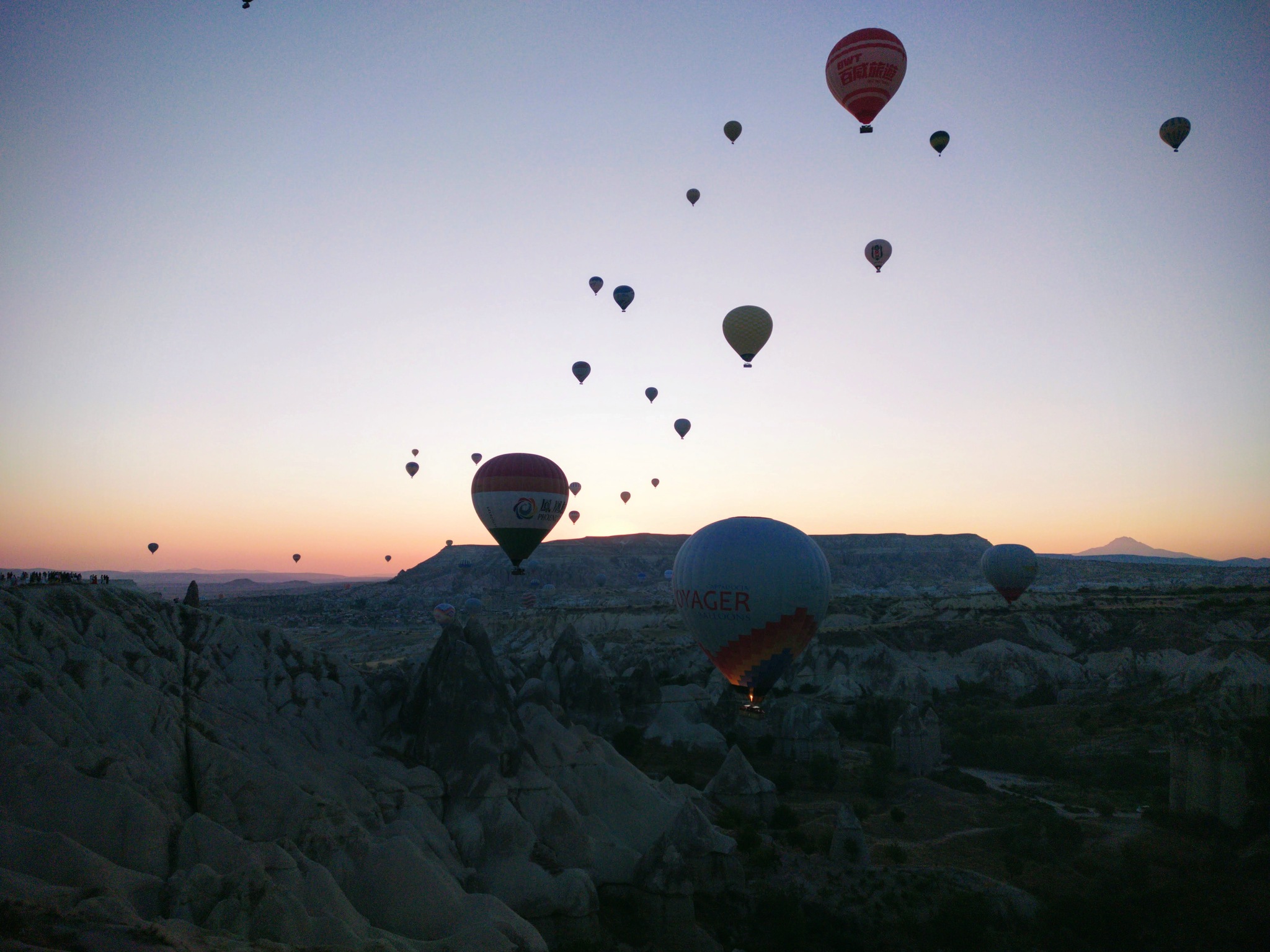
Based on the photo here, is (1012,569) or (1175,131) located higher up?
(1175,131)

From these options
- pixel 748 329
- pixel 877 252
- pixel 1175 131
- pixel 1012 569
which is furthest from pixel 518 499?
pixel 1012 569

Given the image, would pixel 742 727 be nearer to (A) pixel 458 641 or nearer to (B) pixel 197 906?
(A) pixel 458 641

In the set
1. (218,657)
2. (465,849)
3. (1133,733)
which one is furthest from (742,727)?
(218,657)

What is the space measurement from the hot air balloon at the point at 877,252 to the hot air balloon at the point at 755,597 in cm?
1993

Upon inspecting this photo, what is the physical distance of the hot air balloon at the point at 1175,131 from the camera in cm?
4291

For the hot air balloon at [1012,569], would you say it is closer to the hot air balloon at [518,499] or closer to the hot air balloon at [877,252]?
the hot air balloon at [877,252]

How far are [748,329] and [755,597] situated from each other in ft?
55.0

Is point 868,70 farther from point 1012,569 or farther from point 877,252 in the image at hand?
point 1012,569

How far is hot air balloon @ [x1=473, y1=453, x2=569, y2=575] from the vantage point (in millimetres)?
42750

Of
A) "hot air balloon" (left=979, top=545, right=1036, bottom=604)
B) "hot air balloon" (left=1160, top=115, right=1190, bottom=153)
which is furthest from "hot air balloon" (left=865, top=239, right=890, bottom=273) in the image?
"hot air balloon" (left=979, top=545, right=1036, bottom=604)

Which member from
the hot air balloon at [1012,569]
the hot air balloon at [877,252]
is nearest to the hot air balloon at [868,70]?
the hot air balloon at [877,252]

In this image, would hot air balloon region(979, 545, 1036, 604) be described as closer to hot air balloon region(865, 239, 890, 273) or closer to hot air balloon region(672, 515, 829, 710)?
hot air balloon region(865, 239, 890, 273)

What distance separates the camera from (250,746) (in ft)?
81.8

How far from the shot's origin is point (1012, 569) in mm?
86000
